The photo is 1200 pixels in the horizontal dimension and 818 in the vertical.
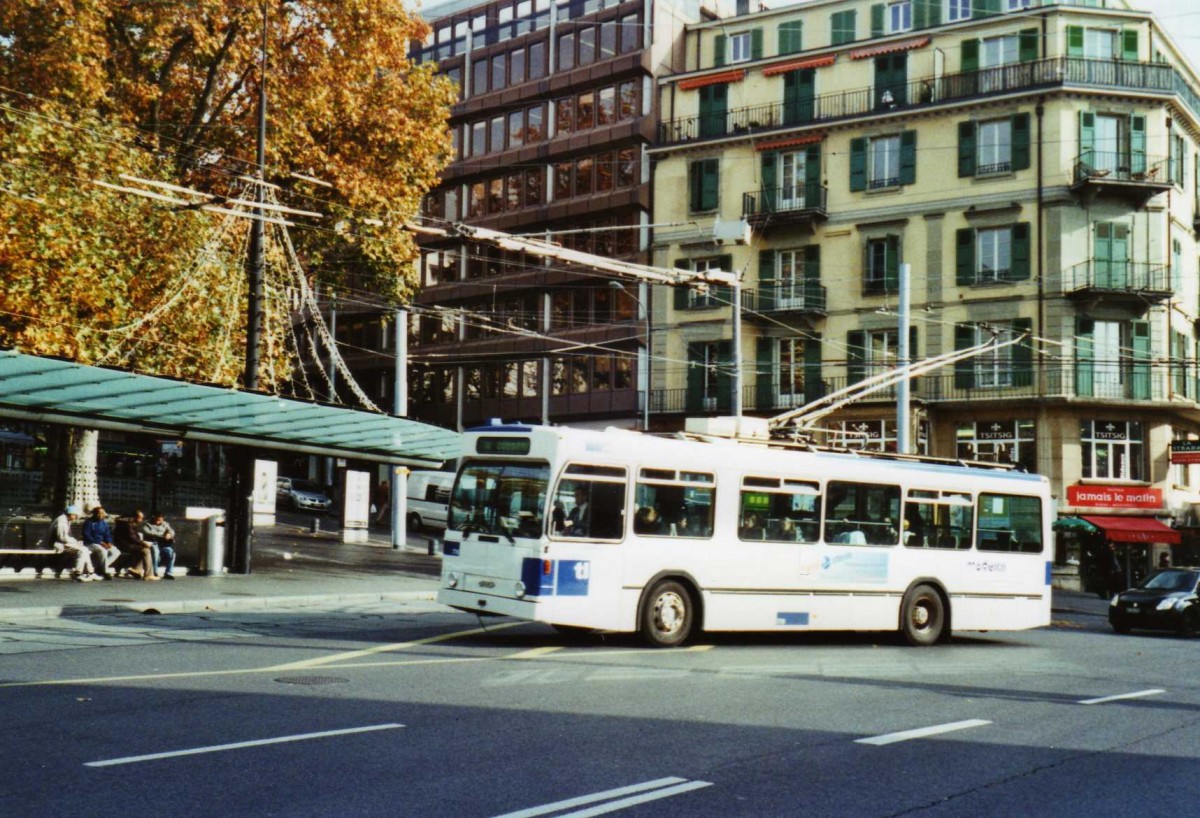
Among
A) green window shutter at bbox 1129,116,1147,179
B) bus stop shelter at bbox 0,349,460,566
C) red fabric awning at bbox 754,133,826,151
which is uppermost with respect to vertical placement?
red fabric awning at bbox 754,133,826,151

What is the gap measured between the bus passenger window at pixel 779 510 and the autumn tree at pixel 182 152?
8487 mm

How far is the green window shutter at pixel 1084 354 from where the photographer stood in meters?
42.6

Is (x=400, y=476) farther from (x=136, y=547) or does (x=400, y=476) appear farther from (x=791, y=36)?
(x=791, y=36)

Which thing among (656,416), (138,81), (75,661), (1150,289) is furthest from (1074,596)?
(75,661)

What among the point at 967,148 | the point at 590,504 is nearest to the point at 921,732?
the point at 590,504

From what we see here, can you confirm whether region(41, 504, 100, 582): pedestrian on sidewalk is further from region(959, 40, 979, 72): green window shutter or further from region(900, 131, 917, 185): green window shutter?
region(959, 40, 979, 72): green window shutter

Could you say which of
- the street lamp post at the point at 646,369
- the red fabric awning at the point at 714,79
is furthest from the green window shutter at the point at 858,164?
the street lamp post at the point at 646,369

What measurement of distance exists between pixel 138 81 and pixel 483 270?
2989 cm

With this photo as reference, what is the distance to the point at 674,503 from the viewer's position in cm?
1661

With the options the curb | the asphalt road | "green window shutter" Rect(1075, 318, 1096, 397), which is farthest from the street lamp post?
the asphalt road

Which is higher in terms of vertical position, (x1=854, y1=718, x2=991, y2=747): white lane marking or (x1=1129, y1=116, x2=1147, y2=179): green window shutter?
(x1=1129, y1=116, x2=1147, y2=179): green window shutter

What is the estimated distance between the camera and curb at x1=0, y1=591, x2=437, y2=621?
17.6 metres

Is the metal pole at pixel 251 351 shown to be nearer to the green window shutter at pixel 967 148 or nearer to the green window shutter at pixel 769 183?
the green window shutter at pixel 769 183

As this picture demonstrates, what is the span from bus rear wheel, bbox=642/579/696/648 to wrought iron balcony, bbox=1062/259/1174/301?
3014 centimetres
